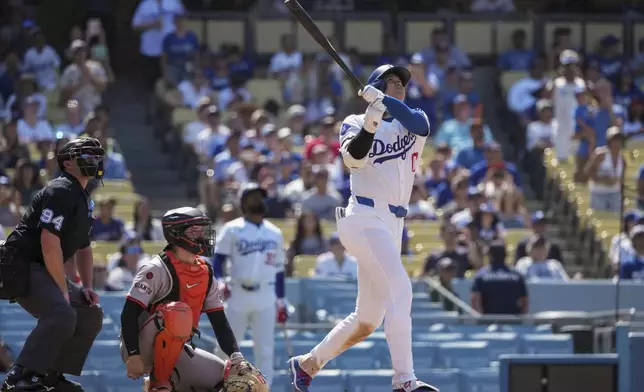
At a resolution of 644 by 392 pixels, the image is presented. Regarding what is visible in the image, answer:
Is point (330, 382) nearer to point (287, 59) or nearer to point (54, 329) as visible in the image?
point (54, 329)

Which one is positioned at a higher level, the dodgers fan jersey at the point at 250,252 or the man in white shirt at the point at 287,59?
the man in white shirt at the point at 287,59

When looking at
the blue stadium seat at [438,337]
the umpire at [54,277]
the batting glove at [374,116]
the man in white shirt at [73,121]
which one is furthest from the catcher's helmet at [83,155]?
Answer: the man in white shirt at [73,121]

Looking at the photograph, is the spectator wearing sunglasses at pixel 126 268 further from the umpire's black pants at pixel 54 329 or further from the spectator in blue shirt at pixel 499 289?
the umpire's black pants at pixel 54 329

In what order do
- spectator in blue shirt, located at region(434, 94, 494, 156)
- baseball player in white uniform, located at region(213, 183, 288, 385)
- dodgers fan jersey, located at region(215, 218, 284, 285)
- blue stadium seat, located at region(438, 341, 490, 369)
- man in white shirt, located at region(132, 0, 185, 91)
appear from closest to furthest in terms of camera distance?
baseball player in white uniform, located at region(213, 183, 288, 385), dodgers fan jersey, located at region(215, 218, 284, 285), blue stadium seat, located at region(438, 341, 490, 369), spectator in blue shirt, located at region(434, 94, 494, 156), man in white shirt, located at region(132, 0, 185, 91)

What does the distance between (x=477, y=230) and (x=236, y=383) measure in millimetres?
7826

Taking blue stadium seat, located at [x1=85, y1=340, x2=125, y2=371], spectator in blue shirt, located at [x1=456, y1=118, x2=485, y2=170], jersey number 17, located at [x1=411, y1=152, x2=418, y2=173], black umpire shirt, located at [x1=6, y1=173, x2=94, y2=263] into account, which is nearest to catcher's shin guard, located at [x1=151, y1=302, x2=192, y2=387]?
black umpire shirt, located at [x1=6, y1=173, x2=94, y2=263]

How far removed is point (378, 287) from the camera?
8055mm

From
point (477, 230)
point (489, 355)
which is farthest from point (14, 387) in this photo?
point (477, 230)

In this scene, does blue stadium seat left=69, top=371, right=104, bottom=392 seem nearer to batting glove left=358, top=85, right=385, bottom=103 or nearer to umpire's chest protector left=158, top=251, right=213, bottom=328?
umpire's chest protector left=158, top=251, right=213, bottom=328

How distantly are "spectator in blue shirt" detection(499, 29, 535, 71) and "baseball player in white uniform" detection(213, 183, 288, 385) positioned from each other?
33.5 feet

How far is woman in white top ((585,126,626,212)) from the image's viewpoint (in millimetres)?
16547

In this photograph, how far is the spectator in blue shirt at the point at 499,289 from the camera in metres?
13.5

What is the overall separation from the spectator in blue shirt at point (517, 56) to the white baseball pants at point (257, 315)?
10.4m

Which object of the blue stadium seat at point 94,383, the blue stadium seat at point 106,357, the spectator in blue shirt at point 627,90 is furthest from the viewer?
the spectator in blue shirt at point 627,90
